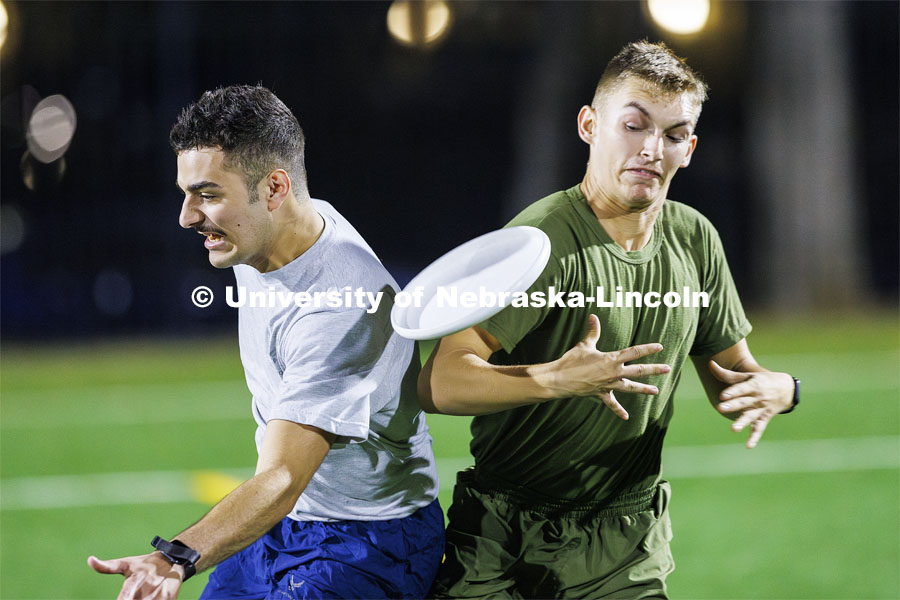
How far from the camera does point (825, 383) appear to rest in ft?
36.4

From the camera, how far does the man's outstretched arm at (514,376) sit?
2508 mm

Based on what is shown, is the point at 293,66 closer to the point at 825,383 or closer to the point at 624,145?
the point at 624,145

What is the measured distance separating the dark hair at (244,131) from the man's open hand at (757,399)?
130cm

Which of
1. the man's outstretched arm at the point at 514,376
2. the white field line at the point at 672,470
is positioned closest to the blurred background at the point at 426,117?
the man's outstretched arm at the point at 514,376

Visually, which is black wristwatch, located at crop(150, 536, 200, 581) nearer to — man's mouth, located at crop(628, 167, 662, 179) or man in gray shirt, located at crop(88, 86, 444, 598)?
man in gray shirt, located at crop(88, 86, 444, 598)

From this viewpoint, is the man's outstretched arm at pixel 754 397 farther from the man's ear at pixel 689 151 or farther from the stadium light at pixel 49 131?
the stadium light at pixel 49 131

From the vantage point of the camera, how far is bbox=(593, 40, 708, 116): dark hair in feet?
9.06

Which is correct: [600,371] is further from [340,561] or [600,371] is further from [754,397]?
[340,561]

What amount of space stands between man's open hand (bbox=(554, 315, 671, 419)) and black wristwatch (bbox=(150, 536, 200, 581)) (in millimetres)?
897

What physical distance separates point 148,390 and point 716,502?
7.11 metres

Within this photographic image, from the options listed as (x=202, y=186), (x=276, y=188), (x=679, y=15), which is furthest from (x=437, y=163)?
(x=202, y=186)

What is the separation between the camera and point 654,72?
9.08ft

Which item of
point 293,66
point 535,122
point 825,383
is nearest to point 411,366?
point 293,66

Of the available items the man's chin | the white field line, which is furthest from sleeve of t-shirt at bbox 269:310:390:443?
the white field line
